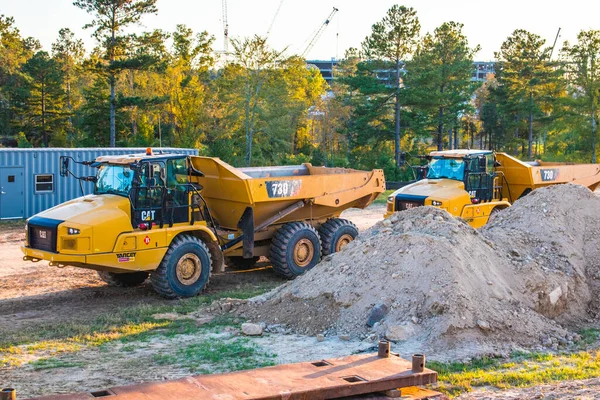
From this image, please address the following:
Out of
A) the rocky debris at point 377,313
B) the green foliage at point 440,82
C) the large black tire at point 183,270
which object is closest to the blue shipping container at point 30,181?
the large black tire at point 183,270

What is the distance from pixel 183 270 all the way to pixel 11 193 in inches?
533

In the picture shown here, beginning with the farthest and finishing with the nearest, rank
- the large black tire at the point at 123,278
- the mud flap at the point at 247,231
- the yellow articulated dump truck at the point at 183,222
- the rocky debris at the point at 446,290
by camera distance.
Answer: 1. the mud flap at the point at 247,231
2. the large black tire at the point at 123,278
3. the yellow articulated dump truck at the point at 183,222
4. the rocky debris at the point at 446,290

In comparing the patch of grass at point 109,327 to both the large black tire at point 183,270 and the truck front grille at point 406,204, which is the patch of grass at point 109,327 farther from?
the truck front grille at point 406,204

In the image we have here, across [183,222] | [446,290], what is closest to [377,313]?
[446,290]

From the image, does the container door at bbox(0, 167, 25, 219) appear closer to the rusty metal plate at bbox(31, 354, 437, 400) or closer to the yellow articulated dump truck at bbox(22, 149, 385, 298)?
the yellow articulated dump truck at bbox(22, 149, 385, 298)

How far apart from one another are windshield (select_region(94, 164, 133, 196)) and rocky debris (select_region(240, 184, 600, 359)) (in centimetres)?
320

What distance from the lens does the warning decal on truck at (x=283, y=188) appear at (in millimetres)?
15344

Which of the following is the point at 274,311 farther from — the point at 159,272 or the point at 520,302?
the point at 520,302

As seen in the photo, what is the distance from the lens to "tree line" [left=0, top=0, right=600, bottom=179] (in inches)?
1715

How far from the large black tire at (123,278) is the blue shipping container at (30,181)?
32.5ft

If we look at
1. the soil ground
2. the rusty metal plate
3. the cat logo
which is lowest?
the soil ground

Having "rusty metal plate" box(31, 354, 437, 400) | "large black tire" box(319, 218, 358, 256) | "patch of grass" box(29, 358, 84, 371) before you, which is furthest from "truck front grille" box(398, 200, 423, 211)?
"rusty metal plate" box(31, 354, 437, 400)

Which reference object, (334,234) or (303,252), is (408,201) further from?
(303,252)

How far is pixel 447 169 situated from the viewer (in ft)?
65.2
